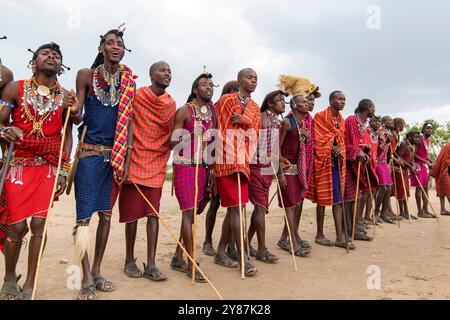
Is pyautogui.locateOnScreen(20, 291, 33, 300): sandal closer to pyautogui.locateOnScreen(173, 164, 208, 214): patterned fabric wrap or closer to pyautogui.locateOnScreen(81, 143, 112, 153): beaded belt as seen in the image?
pyautogui.locateOnScreen(81, 143, 112, 153): beaded belt

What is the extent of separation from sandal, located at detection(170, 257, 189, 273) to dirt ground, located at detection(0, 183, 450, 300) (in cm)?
8

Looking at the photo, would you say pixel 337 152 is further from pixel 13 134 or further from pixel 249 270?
pixel 13 134

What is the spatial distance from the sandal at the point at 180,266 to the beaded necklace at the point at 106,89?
7.26ft

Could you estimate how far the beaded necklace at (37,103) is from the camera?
377 cm

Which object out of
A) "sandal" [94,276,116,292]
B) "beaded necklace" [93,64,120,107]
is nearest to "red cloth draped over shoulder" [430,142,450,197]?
"beaded necklace" [93,64,120,107]

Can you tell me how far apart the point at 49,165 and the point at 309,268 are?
3.48 m

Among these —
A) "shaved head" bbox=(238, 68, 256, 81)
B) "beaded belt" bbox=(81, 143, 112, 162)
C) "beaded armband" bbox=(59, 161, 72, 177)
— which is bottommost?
"beaded armband" bbox=(59, 161, 72, 177)

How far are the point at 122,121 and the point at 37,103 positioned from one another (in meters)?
0.88

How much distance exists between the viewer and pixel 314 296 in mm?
3930

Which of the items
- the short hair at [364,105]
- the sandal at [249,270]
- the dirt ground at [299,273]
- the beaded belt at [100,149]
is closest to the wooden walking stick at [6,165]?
the beaded belt at [100,149]

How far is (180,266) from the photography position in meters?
4.99

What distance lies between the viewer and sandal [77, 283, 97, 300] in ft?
12.3

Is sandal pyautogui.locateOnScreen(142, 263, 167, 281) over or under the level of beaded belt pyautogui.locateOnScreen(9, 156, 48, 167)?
under
